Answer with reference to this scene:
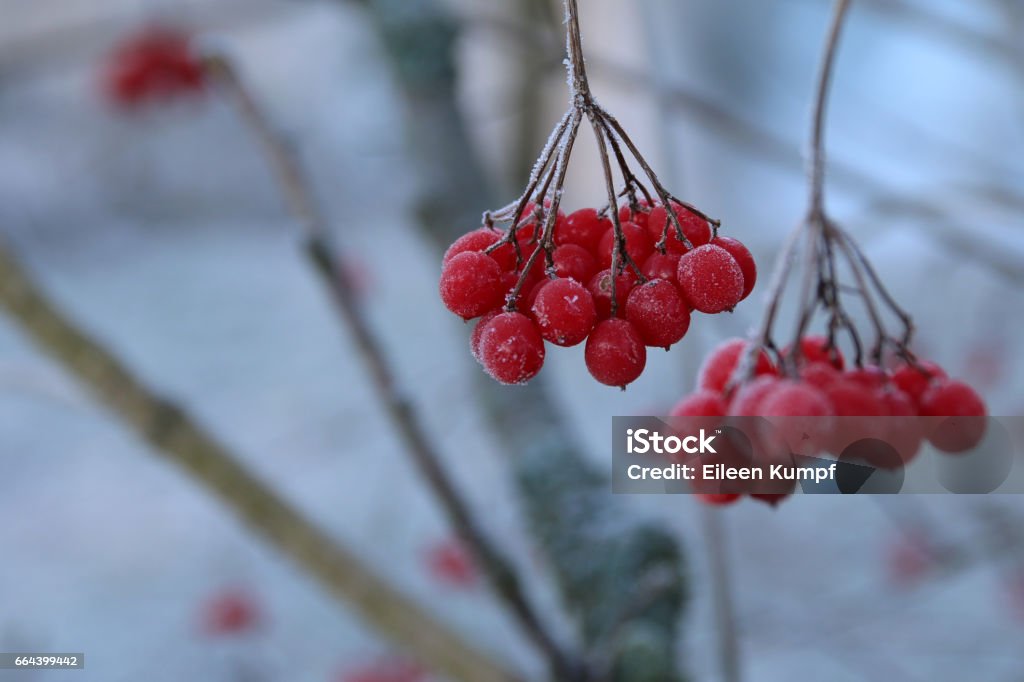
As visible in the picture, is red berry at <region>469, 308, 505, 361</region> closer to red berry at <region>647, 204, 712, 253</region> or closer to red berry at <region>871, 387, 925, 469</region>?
red berry at <region>647, 204, 712, 253</region>

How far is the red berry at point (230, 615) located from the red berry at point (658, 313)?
162cm

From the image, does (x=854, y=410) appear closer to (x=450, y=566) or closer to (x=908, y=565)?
(x=450, y=566)

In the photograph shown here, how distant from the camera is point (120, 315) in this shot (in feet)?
15.0

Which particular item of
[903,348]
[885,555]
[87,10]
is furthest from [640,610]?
[87,10]

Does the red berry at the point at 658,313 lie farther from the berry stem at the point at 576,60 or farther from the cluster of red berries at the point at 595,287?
the berry stem at the point at 576,60

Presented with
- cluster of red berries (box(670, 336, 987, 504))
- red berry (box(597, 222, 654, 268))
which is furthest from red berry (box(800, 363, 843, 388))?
red berry (box(597, 222, 654, 268))

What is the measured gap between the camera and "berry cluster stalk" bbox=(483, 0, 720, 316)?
14.7 inches

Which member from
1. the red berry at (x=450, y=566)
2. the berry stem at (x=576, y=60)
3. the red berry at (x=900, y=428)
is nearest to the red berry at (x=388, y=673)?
the red berry at (x=450, y=566)

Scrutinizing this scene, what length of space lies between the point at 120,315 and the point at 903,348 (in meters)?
4.59

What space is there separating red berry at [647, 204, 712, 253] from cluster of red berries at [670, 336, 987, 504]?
0.22 ft

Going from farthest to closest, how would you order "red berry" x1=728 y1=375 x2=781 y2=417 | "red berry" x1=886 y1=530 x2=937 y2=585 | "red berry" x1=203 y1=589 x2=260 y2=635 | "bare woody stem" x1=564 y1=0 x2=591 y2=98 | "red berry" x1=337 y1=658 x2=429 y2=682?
"red berry" x1=886 y1=530 x2=937 y2=585 < "red berry" x1=203 y1=589 x2=260 y2=635 < "red berry" x1=337 y1=658 x2=429 y2=682 < "red berry" x1=728 y1=375 x2=781 y2=417 < "bare woody stem" x1=564 y1=0 x2=591 y2=98

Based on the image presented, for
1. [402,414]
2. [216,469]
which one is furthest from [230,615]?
[402,414]

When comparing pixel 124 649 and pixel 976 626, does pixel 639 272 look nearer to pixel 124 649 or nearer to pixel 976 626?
pixel 976 626

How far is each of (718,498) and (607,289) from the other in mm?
129
